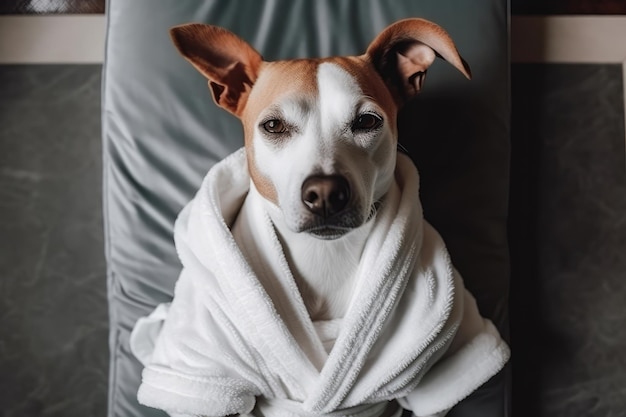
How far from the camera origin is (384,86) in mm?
1006

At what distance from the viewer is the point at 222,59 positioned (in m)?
1.01

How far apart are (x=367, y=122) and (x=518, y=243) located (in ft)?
2.47

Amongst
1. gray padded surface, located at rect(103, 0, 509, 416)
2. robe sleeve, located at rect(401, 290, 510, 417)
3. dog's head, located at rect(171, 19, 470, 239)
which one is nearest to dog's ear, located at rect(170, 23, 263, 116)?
dog's head, located at rect(171, 19, 470, 239)

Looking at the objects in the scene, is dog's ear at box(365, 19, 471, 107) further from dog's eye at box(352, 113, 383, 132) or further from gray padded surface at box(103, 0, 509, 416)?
gray padded surface at box(103, 0, 509, 416)

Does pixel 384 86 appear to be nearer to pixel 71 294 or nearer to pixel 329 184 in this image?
pixel 329 184

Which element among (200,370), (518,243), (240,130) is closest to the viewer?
(200,370)

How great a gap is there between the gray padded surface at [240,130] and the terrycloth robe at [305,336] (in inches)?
11.3

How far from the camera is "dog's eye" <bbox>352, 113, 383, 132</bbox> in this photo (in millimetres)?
896

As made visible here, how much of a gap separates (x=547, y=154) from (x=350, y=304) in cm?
78

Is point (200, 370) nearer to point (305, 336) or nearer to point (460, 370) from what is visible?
point (305, 336)

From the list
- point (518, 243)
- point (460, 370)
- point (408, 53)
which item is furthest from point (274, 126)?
point (518, 243)

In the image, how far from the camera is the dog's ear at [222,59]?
3.13 ft

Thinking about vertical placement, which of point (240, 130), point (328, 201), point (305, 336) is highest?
point (328, 201)

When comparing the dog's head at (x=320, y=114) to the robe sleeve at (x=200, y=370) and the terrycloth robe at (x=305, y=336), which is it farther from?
the robe sleeve at (x=200, y=370)
